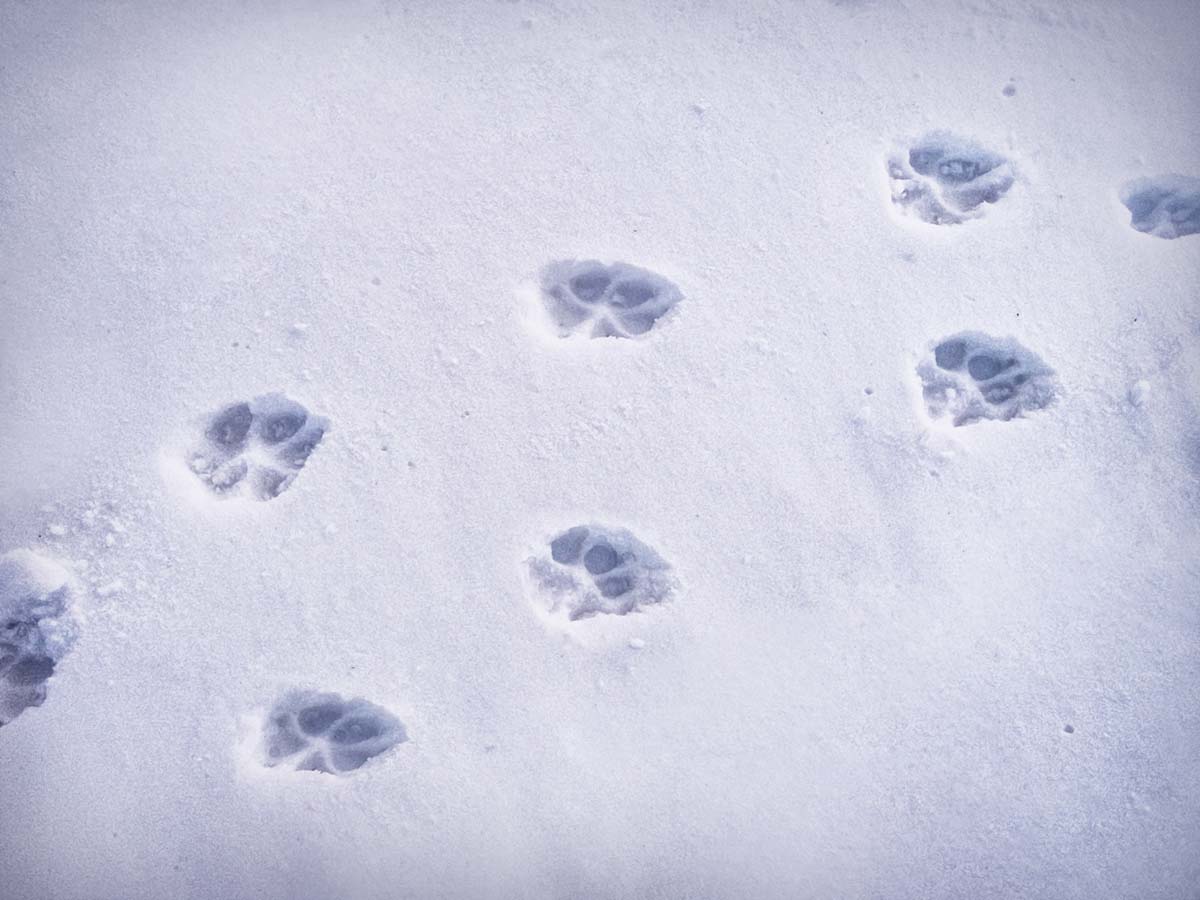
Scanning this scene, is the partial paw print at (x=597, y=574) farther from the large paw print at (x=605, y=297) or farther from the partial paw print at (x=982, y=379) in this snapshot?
the partial paw print at (x=982, y=379)

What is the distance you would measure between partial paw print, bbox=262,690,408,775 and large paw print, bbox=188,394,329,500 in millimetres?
600

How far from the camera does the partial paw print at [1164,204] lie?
255 centimetres

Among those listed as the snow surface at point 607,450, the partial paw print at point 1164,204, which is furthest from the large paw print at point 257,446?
the partial paw print at point 1164,204

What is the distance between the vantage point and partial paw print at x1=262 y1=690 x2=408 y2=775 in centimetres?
204

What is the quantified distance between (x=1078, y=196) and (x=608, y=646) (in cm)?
211

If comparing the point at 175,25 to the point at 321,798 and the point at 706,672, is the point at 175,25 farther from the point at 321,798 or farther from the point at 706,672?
the point at 706,672

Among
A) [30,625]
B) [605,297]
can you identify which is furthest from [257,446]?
[605,297]

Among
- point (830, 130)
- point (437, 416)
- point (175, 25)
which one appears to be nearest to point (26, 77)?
point (175, 25)

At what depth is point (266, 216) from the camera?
2.40 m

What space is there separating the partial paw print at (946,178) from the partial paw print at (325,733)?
224cm

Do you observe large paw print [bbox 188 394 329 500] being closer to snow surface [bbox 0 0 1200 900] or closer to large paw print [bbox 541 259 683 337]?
snow surface [bbox 0 0 1200 900]

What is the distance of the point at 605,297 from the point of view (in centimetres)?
240

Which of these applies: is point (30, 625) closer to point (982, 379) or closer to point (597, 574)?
point (597, 574)

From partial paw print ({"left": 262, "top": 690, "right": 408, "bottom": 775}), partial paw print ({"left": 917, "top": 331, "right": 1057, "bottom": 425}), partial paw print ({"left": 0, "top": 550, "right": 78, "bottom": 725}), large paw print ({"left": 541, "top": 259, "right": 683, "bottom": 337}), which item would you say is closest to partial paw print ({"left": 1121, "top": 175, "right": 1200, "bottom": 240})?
partial paw print ({"left": 917, "top": 331, "right": 1057, "bottom": 425})
